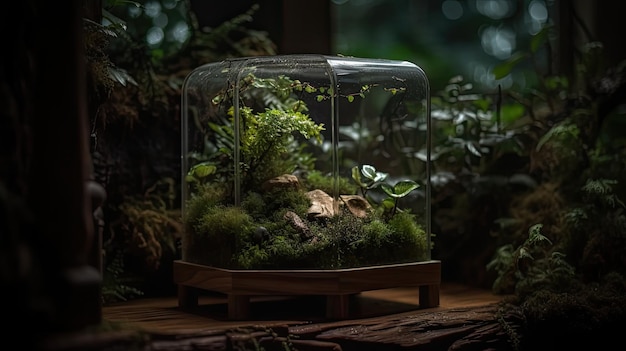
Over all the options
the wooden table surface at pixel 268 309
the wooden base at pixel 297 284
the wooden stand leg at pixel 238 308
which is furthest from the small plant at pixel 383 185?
the wooden stand leg at pixel 238 308

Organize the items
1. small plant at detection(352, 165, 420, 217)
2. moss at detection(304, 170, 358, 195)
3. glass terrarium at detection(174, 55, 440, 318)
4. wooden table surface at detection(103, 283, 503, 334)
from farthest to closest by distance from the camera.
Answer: small plant at detection(352, 165, 420, 217) → moss at detection(304, 170, 358, 195) → glass terrarium at detection(174, 55, 440, 318) → wooden table surface at detection(103, 283, 503, 334)

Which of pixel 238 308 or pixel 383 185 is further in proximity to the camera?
pixel 383 185

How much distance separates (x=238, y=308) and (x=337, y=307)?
1.37ft

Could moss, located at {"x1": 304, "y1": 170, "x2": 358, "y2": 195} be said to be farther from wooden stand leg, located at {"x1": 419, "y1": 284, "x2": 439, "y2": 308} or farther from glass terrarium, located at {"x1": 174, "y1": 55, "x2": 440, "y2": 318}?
wooden stand leg, located at {"x1": 419, "y1": 284, "x2": 439, "y2": 308}

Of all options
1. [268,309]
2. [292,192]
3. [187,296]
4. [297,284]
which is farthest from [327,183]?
[187,296]

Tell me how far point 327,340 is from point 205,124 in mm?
1342

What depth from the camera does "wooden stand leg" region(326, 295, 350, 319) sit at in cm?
324

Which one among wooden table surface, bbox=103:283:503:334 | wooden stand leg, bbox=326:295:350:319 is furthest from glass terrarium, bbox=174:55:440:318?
wooden table surface, bbox=103:283:503:334

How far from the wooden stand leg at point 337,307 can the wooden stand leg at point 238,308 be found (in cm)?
35

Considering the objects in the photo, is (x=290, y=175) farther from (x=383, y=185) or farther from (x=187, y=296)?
(x=187, y=296)

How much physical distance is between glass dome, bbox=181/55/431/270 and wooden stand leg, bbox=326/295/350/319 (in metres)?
0.13

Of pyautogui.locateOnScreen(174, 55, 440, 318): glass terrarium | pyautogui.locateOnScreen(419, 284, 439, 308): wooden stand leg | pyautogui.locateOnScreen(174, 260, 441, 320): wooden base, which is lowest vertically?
pyautogui.locateOnScreen(419, 284, 439, 308): wooden stand leg

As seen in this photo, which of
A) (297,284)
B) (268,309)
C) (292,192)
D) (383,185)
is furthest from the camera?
(383,185)

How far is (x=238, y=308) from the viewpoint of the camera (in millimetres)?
3232
